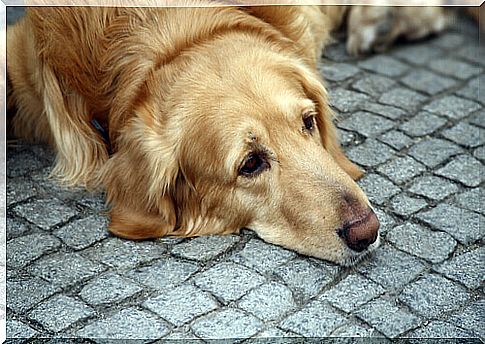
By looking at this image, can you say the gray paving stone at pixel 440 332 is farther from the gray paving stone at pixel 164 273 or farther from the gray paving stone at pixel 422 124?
the gray paving stone at pixel 422 124

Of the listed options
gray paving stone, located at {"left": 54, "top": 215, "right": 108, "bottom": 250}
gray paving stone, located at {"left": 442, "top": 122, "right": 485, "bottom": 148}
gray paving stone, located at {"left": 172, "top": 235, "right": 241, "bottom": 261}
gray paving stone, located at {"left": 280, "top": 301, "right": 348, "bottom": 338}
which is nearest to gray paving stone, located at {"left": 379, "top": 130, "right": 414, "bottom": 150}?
gray paving stone, located at {"left": 442, "top": 122, "right": 485, "bottom": 148}

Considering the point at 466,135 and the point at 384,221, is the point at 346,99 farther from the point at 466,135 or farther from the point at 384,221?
the point at 384,221

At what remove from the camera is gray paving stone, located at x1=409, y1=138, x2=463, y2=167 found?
5271mm

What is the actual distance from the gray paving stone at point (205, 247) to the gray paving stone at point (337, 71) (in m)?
1.99

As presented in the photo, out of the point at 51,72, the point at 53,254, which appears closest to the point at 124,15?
the point at 51,72

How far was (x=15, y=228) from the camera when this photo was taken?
4.75m

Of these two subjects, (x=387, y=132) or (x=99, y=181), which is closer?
(x=99, y=181)

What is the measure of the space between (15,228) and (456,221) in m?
2.26

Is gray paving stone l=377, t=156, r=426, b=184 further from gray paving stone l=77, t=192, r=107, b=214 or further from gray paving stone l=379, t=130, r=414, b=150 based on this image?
gray paving stone l=77, t=192, r=107, b=214

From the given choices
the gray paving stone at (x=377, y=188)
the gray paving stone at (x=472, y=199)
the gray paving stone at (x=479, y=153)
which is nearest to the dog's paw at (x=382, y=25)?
the gray paving stone at (x=479, y=153)

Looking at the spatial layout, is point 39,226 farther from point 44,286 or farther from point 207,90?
point 207,90

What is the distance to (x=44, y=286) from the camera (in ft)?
14.1

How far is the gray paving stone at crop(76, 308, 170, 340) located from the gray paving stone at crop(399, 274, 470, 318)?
1.09 m

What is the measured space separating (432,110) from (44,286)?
2.77 m
